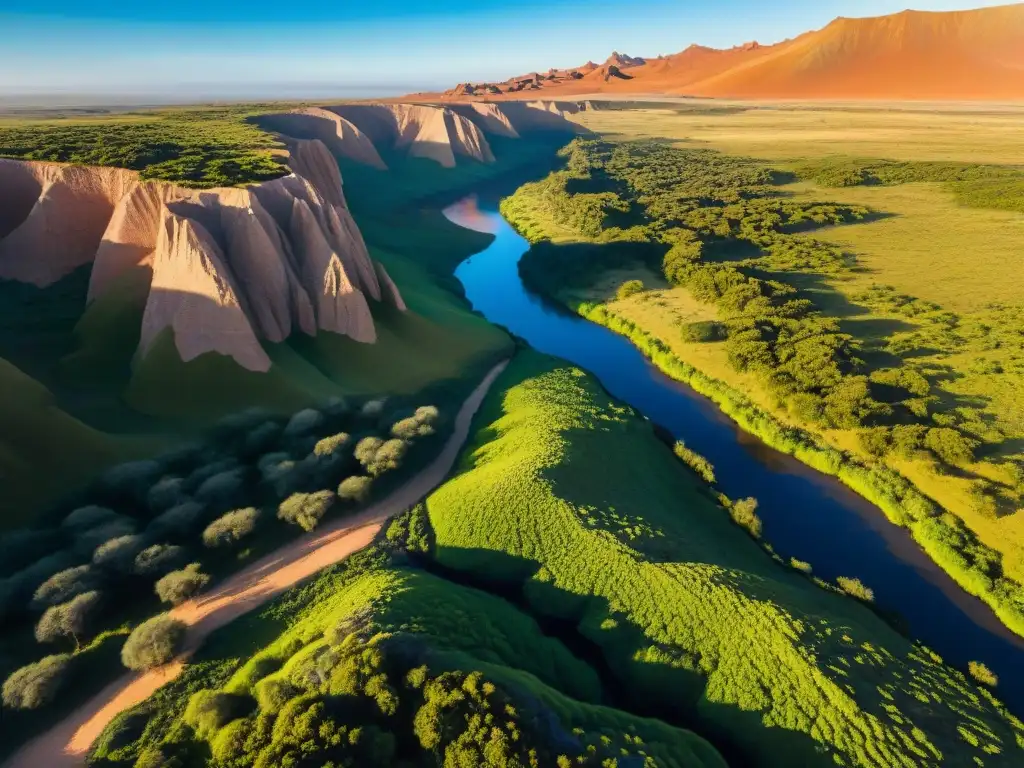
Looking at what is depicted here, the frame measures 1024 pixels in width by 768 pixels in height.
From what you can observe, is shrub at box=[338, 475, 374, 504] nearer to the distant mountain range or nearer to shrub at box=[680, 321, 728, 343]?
shrub at box=[680, 321, 728, 343]

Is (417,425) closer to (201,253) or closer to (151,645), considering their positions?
(151,645)

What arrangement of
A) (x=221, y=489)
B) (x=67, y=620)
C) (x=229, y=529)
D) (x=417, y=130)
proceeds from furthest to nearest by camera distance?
1. (x=417, y=130)
2. (x=221, y=489)
3. (x=229, y=529)
4. (x=67, y=620)

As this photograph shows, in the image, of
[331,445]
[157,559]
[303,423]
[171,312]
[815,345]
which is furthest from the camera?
[815,345]

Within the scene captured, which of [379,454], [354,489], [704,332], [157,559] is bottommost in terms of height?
[704,332]

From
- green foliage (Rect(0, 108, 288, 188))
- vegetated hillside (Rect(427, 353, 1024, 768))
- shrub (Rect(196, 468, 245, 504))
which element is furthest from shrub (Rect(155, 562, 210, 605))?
green foliage (Rect(0, 108, 288, 188))

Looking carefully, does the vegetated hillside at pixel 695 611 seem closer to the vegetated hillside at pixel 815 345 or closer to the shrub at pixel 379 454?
the shrub at pixel 379 454

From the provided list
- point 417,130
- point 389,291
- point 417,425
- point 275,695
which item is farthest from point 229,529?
point 417,130
